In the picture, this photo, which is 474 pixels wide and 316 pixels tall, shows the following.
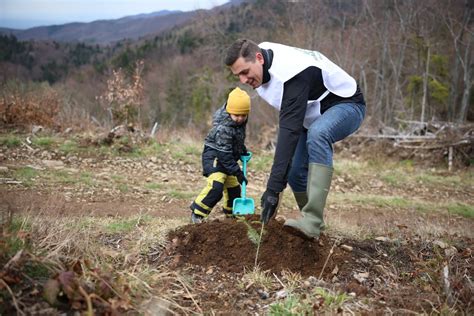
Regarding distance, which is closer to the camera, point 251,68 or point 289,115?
point 289,115

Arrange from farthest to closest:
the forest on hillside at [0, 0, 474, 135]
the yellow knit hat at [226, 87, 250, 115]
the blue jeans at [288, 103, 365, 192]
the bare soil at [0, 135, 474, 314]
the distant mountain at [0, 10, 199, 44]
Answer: the distant mountain at [0, 10, 199, 44] → the forest on hillside at [0, 0, 474, 135] → the yellow knit hat at [226, 87, 250, 115] → the blue jeans at [288, 103, 365, 192] → the bare soil at [0, 135, 474, 314]

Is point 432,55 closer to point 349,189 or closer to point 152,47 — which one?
point 349,189

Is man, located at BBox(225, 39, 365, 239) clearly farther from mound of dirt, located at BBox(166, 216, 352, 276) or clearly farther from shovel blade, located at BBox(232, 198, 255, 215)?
shovel blade, located at BBox(232, 198, 255, 215)

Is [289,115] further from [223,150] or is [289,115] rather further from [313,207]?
[223,150]

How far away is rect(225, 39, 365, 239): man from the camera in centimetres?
286

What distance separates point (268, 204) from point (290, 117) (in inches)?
25.7

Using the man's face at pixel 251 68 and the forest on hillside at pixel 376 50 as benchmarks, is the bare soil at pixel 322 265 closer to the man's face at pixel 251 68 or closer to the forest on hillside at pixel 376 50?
the man's face at pixel 251 68

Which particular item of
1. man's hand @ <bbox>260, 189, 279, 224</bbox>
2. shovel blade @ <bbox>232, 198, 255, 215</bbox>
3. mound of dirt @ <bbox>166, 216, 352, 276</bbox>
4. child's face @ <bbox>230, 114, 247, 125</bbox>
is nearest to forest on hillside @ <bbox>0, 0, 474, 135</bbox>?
child's face @ <bbox>230, 114, 247, 125</bbox>

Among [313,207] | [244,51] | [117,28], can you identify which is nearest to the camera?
[313,207]

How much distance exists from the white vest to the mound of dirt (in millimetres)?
940

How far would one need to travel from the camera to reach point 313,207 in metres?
2.84

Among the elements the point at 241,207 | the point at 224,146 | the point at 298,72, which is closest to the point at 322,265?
the point at 241,207

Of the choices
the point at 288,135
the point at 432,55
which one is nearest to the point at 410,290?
the point at 288,135

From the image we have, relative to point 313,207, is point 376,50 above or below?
above
